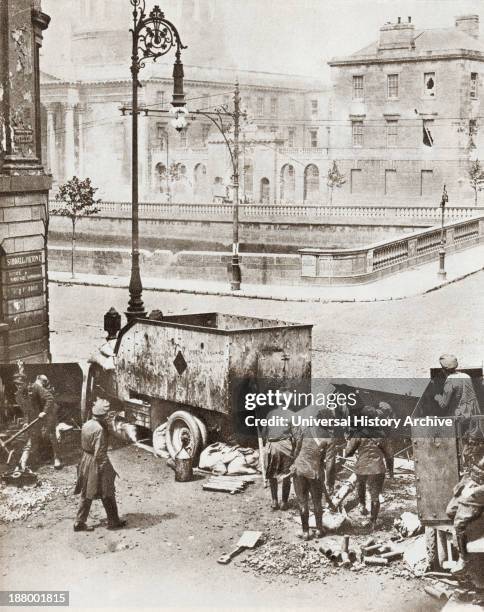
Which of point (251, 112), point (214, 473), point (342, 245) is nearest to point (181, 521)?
point (214, 473)

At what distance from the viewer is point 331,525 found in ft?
33.9

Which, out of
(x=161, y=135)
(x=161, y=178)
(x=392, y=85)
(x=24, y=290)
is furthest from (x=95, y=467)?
(x=161, y=135)

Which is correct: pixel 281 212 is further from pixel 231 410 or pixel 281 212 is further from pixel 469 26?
pixel 231 410

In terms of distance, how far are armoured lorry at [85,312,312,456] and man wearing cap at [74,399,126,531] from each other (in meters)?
2.07

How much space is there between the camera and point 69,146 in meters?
71.2

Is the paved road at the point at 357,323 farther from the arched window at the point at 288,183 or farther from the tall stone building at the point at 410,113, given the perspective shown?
the arched window at the point at 288,183

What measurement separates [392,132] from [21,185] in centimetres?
4006

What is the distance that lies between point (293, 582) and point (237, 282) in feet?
64.6

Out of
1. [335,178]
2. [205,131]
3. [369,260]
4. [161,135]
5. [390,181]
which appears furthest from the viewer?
[205,131]

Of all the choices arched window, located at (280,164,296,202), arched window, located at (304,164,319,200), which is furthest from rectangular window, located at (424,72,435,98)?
arched window, located at (280,164,296,202)

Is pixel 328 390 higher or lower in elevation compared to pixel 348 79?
lower

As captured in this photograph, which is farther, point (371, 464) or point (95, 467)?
point (371, 464)

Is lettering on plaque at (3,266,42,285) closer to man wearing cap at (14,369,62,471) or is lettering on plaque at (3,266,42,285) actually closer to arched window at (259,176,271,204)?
man wearing cap at (14,369,62,471)

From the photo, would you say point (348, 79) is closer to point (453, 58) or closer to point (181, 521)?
point (453, 58)
